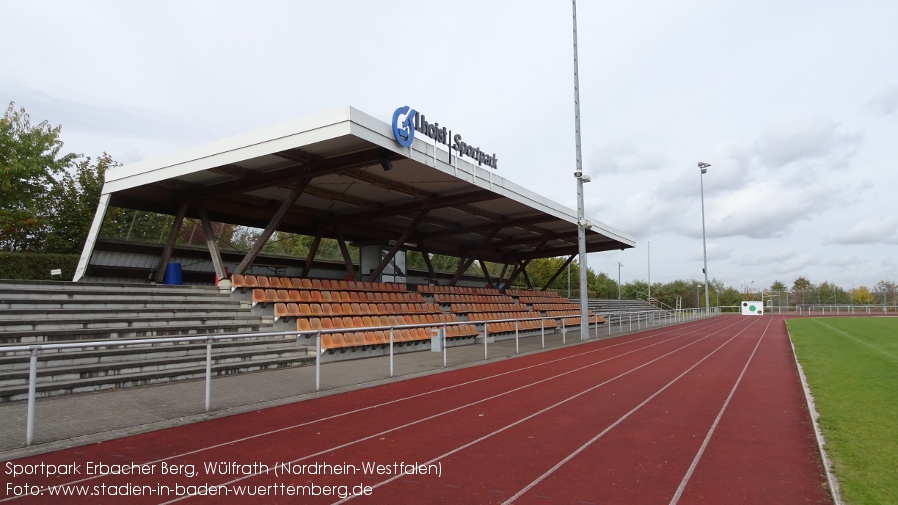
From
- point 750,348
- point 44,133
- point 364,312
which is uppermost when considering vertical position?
point 44,133

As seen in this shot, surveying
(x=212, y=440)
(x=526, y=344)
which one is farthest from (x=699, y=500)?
(x=526, y=344)

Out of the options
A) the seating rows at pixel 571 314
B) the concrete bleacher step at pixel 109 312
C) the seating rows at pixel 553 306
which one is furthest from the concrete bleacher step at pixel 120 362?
the seating rows at pixel 553 306

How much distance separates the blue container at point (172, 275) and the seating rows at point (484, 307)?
32.7 feet

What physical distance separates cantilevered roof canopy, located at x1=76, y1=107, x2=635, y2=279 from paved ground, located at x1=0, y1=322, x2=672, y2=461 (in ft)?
17.7

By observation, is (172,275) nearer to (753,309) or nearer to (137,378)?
(137,378)

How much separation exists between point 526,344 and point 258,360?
10312 millimetres

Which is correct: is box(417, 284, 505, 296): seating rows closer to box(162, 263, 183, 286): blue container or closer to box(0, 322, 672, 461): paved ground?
box(162, 263, 183, 286): blue container

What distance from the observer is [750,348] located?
59.7ft

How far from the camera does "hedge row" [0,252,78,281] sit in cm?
1573

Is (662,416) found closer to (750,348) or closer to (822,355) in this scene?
(822,355)

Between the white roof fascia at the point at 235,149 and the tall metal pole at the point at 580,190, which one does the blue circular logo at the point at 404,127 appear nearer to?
the white roof fascia at the point at 235,149

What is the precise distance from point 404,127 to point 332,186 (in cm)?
554

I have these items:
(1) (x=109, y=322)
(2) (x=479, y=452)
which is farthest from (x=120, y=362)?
(2) (x=479, y=452)

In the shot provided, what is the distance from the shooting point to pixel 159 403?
7.63 m
